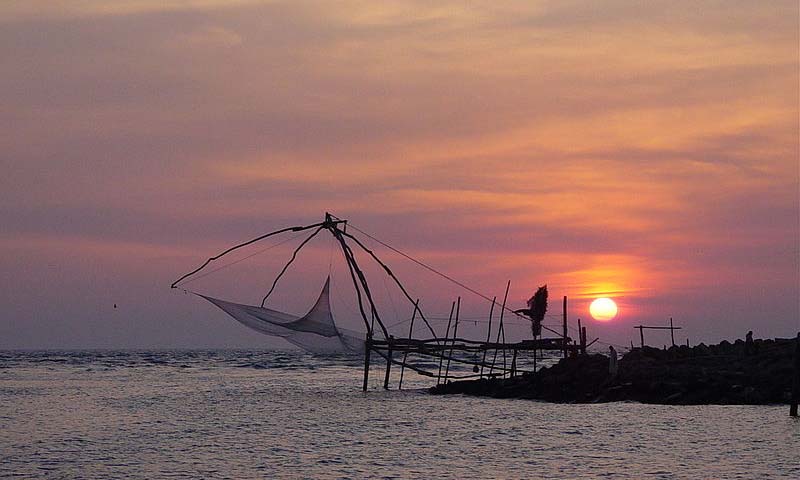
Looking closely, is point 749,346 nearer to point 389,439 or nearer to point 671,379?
point 671,379

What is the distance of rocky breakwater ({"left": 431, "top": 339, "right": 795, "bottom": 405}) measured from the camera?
2519 cm

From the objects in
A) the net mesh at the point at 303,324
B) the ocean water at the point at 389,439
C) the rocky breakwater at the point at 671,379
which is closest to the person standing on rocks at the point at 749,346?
the rocky breakwater at the point at 671,379

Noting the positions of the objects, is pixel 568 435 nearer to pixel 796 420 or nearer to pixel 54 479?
pixel 796 420

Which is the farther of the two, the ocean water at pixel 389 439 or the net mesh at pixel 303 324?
the net mesh at pixel 303 324

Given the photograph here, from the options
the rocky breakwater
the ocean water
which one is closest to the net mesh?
the ocean water

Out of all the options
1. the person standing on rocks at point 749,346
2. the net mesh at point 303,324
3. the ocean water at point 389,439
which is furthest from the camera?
the person standing on rocks at point 749,346

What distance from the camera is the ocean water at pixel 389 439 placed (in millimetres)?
15727

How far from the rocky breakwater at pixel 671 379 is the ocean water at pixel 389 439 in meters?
0.99

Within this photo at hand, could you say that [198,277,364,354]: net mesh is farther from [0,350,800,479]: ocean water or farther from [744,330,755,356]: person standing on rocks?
[744,330,755,356]: person standing on rocks

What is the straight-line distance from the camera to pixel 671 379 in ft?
88.8

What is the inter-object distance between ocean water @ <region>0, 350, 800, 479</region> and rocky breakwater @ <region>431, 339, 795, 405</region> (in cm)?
99

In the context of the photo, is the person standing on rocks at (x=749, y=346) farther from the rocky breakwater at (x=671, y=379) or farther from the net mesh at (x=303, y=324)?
the net mesh at (x=303, y=324)

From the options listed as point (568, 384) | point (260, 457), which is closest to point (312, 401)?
point (568, 384)

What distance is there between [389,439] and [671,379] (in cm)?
1062
